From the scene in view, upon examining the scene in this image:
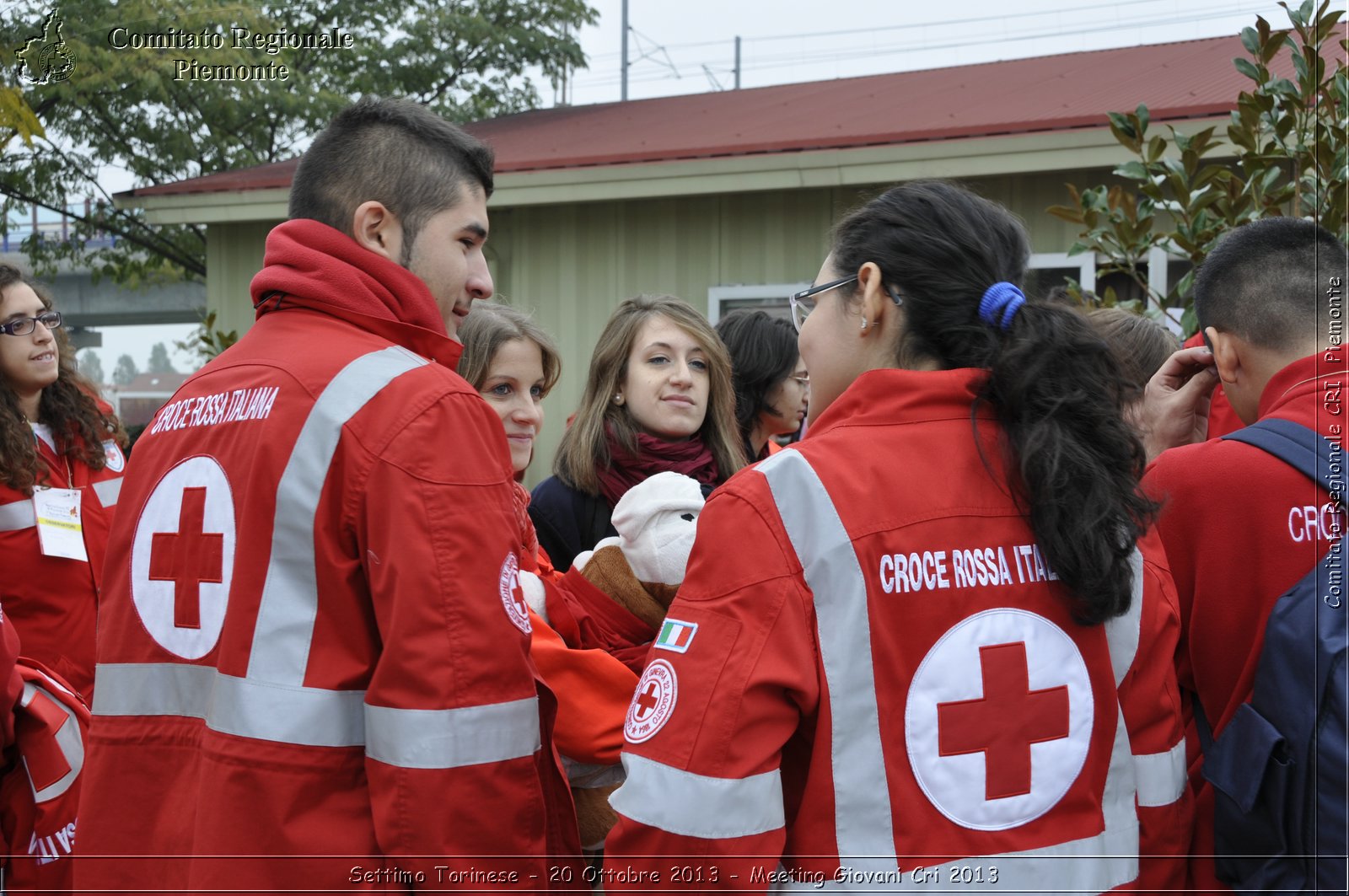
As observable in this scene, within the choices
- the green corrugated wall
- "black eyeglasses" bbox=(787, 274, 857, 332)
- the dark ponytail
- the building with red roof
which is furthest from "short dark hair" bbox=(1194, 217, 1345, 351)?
the green corrugated wall

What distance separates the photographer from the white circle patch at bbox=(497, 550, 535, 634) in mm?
1995

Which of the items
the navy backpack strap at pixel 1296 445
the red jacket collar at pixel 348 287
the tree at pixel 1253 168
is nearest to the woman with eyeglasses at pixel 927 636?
the navy backpack strap at pixel 1296 445

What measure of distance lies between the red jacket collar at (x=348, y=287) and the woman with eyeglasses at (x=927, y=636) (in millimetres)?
737

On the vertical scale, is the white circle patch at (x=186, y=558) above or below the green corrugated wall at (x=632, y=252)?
below

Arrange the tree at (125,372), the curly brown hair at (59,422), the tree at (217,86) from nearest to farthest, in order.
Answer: the curly brown hair at (59,422) < the tree at (217,86) < the tree at (125,372)

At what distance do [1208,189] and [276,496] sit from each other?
470 centimetres

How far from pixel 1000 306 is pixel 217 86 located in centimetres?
1499

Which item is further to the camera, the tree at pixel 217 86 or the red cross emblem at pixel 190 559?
the tree at pixel 217 86

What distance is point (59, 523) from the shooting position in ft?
14.3

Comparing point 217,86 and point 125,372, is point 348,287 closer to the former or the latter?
point 217,86

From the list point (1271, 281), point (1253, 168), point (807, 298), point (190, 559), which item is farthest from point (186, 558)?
point (1253, 168)

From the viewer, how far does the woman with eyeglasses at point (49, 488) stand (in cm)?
424

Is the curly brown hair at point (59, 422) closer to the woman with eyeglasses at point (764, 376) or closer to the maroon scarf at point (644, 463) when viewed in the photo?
the maroon scarf at point (644, 463)

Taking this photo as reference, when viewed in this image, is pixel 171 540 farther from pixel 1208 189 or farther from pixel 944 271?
pixel 1208 189
